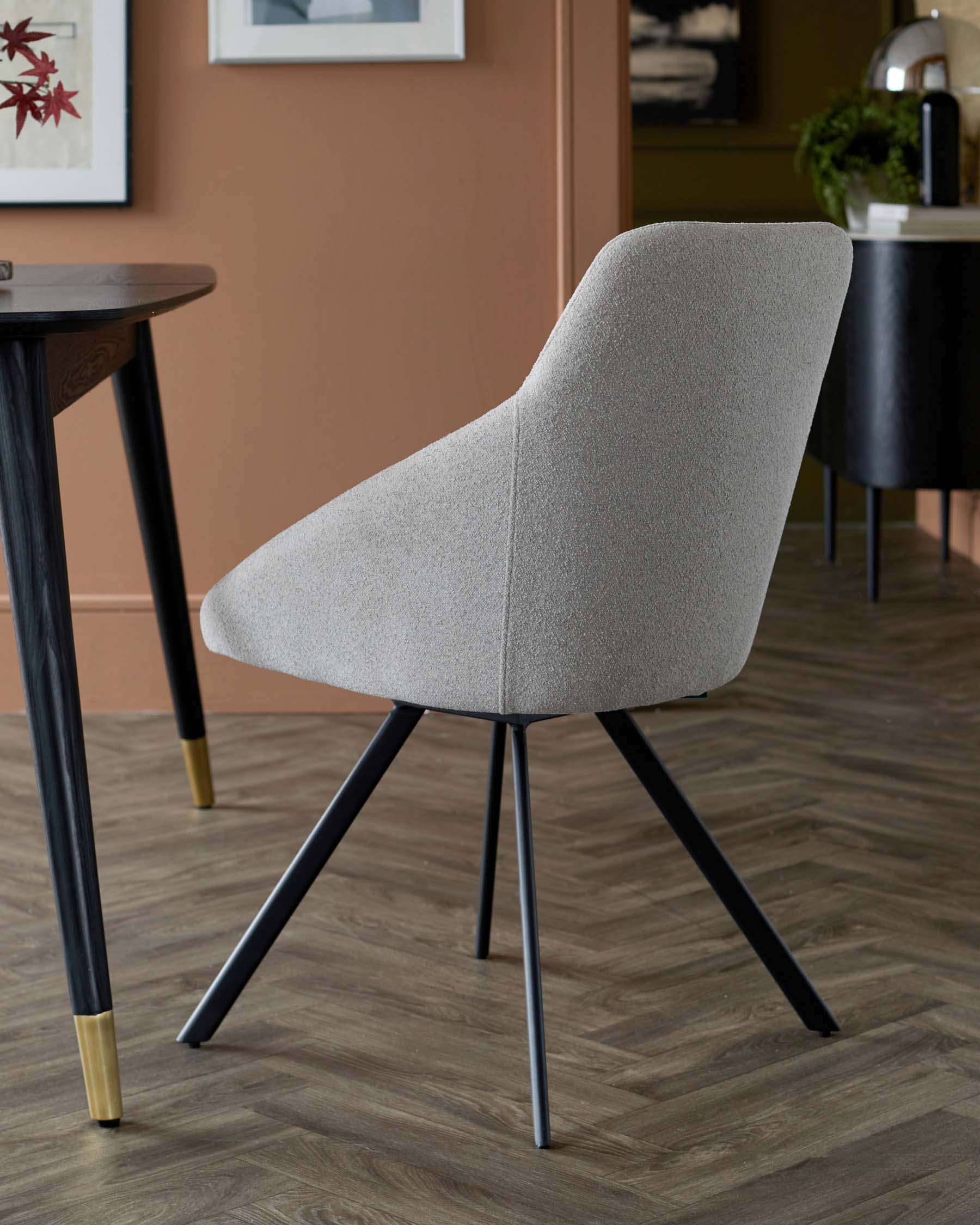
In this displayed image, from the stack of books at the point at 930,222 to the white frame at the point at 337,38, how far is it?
140 centimetres

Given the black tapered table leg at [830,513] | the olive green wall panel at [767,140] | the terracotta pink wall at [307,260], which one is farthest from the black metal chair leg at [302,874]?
the olive green wall panel at [767,140]

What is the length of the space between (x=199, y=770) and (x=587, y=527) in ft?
4.18

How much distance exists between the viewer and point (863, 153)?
441cm

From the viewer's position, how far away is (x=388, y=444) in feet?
10.0

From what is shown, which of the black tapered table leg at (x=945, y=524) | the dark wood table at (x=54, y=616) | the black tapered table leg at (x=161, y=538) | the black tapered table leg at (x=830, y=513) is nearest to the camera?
the dark wood table at (x=54, y=616)

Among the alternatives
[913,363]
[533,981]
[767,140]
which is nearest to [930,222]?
[913,363]

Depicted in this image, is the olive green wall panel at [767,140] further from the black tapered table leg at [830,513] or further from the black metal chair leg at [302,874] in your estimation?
the black metal chair leg at [302,874]

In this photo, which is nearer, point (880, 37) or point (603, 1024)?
point (603, 1024)

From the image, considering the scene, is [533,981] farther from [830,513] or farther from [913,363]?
[830,513]

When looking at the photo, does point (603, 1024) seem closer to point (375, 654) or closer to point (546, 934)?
point (546, 934)

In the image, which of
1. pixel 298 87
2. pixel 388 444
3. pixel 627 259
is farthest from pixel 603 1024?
pixel 298 87

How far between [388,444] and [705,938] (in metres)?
1.40

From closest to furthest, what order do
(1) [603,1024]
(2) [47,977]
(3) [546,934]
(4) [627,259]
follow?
(4) [627,259], (1) [603,1024], (2) [47,977], (3) [546,934]

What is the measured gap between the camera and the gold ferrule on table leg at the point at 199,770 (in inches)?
98.0
